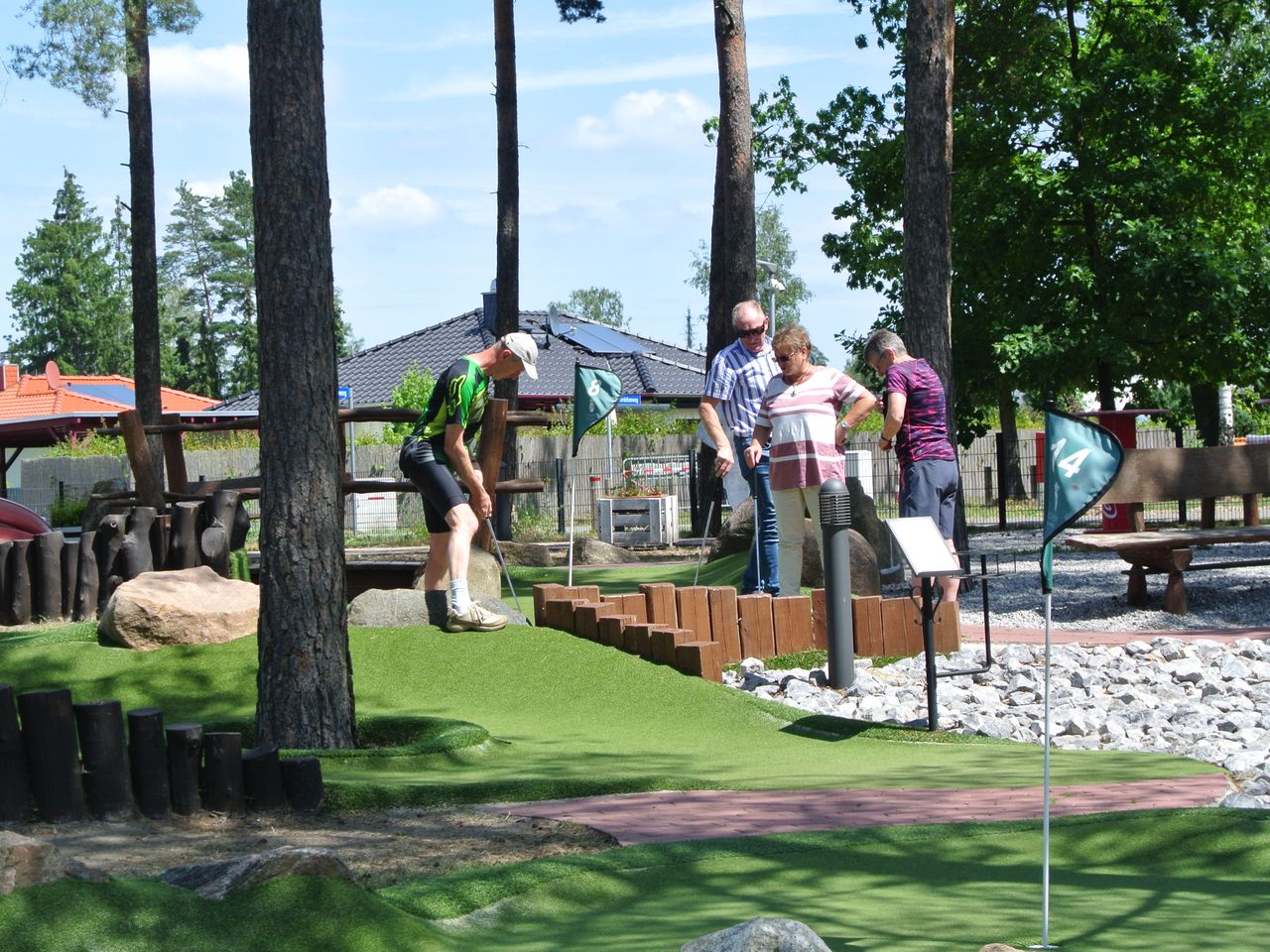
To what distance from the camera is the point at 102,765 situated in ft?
17.5

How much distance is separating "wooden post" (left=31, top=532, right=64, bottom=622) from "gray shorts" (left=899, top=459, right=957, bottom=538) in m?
6.14

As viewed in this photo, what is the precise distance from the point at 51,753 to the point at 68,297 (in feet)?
318

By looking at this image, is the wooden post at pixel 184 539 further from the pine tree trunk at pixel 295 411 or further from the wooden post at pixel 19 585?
the pine tree trunk at pixel 295 411

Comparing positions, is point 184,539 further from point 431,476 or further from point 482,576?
point 431,476

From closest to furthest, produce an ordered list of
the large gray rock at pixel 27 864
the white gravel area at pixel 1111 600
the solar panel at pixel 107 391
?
the large gray rock at pixel 27 864 < the white gravel area at pixel 1111 600 < the solar panel at pixel 107 391

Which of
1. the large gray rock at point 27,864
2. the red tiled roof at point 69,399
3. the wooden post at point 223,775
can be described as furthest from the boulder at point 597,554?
the red tiled roof at point 69,399

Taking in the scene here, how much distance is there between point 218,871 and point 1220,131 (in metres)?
23.1

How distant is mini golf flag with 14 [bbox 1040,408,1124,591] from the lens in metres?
3.99

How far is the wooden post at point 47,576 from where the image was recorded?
1130 centimetres

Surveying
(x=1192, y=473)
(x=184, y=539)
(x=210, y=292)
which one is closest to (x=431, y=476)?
(x=184, y=539)

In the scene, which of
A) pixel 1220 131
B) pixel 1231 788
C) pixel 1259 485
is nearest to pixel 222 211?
pixel 1220 131

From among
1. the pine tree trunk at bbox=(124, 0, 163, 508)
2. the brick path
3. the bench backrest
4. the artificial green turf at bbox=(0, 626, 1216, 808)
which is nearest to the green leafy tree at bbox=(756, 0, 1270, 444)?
the bench backrest

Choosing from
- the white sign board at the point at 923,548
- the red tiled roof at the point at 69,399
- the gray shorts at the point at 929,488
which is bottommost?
the white sign board at the point at 923,548

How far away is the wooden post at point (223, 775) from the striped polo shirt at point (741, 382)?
5658 millimetres
